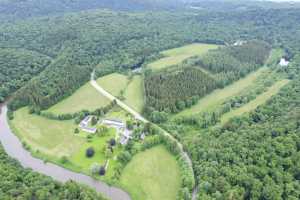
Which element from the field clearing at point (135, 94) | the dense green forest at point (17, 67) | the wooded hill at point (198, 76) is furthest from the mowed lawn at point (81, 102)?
the dense green forest at point (17, 67)

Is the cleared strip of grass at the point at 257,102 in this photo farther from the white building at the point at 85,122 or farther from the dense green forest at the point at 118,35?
the dense green forest at the point at 118,35

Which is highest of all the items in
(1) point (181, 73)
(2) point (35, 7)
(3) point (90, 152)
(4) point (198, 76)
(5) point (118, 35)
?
(2) point (35, 7)

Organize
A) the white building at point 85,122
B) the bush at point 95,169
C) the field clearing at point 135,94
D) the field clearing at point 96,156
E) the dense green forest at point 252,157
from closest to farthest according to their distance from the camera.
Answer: the dense green forest at point 252,157 → the bush at point 95,169 → the field clearing at point 96,156 → the white building at point 85,122 → the field clearing at point 135,94

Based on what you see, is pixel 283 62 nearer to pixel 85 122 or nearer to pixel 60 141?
pixel 85 122

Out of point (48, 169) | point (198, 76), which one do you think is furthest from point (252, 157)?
point (48, 169)

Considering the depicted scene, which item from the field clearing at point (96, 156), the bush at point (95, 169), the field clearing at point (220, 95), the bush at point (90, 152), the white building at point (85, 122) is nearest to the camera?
the bush at point (95, 169)

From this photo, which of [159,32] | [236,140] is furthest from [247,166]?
[159,32]

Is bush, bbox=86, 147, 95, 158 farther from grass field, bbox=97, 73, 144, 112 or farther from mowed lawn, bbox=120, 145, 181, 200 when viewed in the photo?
grass field, bbox=97, 73, 144, 112
